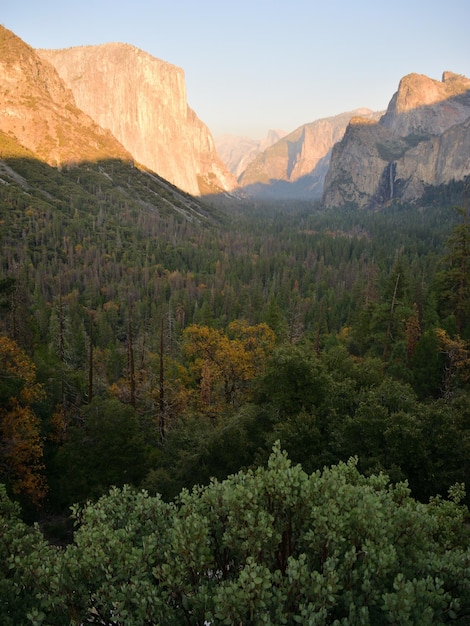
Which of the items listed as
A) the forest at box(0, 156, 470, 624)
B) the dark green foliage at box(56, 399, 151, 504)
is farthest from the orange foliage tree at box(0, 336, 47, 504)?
the dark green foliage at box(56, 399, 151, 504)

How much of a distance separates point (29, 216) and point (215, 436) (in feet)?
442

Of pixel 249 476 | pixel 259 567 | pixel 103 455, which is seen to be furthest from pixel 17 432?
pixel 259 567

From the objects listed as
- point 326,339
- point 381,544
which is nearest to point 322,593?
point 381,544

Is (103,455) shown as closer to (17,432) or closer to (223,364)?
(17,432)

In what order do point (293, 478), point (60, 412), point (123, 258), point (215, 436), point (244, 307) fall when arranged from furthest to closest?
1. point (123, 258)
2. point (244, 307)
3. point (60, 412)
4. point (215, 436)
5. point (293, 478)

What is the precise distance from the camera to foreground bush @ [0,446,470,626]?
7.64m

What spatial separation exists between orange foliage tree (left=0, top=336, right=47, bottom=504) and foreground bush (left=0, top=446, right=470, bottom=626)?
13.2 metres

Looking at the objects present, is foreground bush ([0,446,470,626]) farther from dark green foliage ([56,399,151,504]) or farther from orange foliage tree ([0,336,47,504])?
dark green foliage ([56,399,151,504])

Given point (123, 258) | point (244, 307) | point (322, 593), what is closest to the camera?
point (322, 593)

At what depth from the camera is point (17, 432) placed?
74.0 ft

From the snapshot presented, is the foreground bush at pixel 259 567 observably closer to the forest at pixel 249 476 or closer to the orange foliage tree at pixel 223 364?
the forest at pixel 249 476

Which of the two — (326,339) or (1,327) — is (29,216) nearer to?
(1,327)

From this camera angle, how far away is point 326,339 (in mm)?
56375

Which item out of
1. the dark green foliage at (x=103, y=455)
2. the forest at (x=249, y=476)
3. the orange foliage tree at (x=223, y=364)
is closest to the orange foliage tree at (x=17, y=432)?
the forest at (x=249, y=476)
